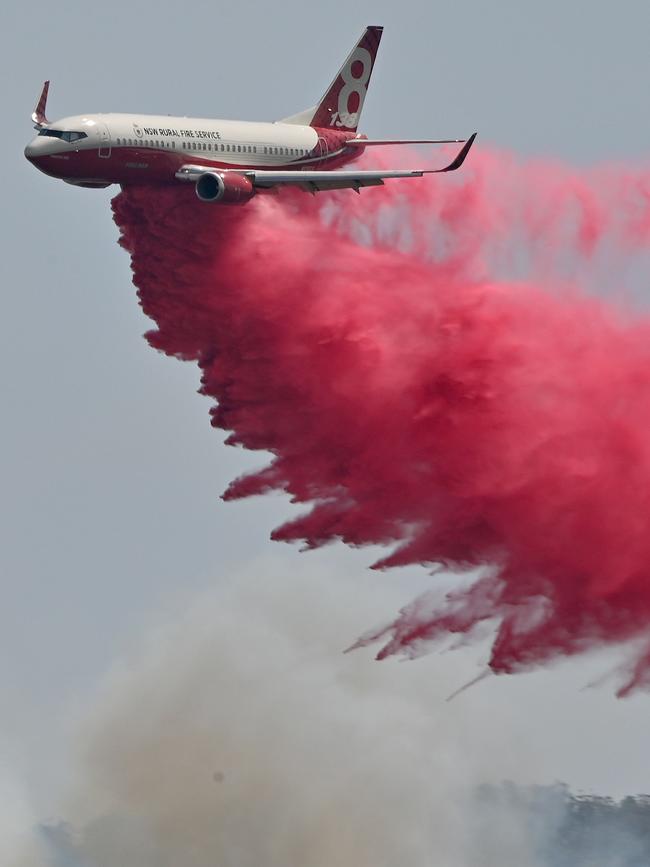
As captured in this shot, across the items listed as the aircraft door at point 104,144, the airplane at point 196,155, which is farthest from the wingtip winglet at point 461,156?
the aircraft door at point 104,144

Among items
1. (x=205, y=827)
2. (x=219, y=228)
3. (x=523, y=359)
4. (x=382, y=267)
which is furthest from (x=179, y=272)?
(x=205, y=827)

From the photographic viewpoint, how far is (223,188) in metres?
47.5

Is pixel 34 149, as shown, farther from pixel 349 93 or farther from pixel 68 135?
pixel 349 93

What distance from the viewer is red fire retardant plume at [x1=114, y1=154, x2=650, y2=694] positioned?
47.1 metres

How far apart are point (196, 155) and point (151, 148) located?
1238 mm

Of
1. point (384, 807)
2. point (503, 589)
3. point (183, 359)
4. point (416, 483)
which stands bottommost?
point (384, 807)

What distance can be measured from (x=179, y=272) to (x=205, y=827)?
1872cm

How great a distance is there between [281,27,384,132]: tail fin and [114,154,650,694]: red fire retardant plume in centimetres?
339

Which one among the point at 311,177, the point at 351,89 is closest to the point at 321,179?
the point at 311,177

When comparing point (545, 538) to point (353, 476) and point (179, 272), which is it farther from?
point (179, 272)

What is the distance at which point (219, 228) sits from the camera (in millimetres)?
48875

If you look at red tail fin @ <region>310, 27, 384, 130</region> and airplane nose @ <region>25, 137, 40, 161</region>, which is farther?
red tail fin @ <region>310, 27, 384, 130</region>

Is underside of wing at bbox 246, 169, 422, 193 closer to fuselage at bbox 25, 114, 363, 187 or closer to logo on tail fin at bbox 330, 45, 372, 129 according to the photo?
fuselage at bbox 25, 114, 363, 187

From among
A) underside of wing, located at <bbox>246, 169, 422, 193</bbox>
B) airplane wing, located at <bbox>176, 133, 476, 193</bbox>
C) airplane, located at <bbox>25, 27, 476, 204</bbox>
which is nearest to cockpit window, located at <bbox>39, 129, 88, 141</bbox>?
airplane, located at <bbox>25, 27, 476, 204</bbox>
